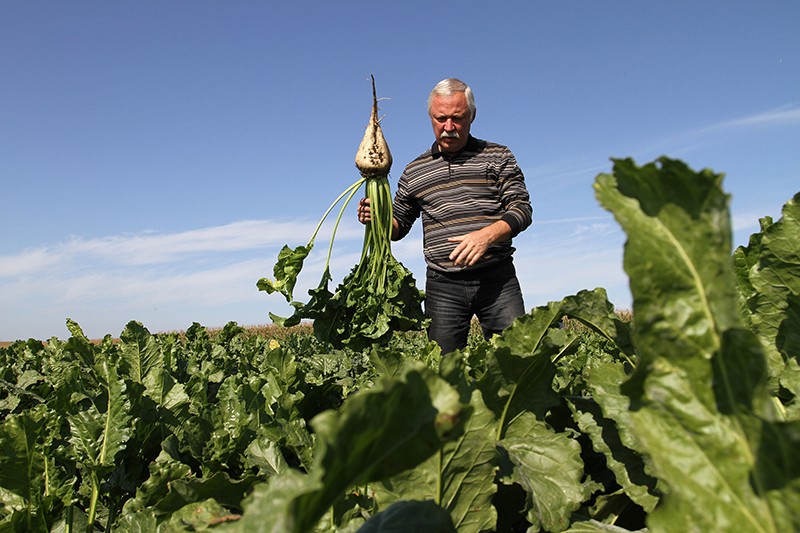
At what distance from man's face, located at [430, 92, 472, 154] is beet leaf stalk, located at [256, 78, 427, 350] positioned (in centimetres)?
113

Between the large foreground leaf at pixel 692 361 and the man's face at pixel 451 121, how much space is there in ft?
→ 15.5

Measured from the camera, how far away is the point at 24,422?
5.37ft

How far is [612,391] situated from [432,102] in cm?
446

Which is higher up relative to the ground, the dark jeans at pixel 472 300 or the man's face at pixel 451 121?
the man's face at pixel 451 121

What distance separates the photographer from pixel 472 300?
5.43 metres

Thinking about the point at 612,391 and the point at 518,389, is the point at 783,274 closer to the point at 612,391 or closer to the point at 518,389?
the point at 612,391

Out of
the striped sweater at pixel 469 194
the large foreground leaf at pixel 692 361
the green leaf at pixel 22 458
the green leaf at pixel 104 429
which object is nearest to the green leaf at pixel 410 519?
the large foreground leaf at pixel 692 361

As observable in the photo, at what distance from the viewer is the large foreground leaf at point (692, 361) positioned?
0.68 meters

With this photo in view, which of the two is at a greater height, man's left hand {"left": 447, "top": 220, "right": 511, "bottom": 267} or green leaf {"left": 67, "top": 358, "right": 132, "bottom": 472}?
man's left hand {"left": 447, "top": 220, "right": 511, "bottom": 267}

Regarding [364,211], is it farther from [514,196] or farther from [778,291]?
[778,291]

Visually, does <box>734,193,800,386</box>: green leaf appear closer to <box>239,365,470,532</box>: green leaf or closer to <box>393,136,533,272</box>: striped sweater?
<box>239,365,470,532</box>: green leaf

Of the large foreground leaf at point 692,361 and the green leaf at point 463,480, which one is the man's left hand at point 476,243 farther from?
the large foreground leaf at point 692,361

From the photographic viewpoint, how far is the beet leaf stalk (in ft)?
20.8

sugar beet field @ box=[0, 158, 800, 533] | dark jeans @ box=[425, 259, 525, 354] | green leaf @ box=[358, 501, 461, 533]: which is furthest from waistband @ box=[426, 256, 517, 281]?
green leaf @ box=[358, 501, 461, 533]
